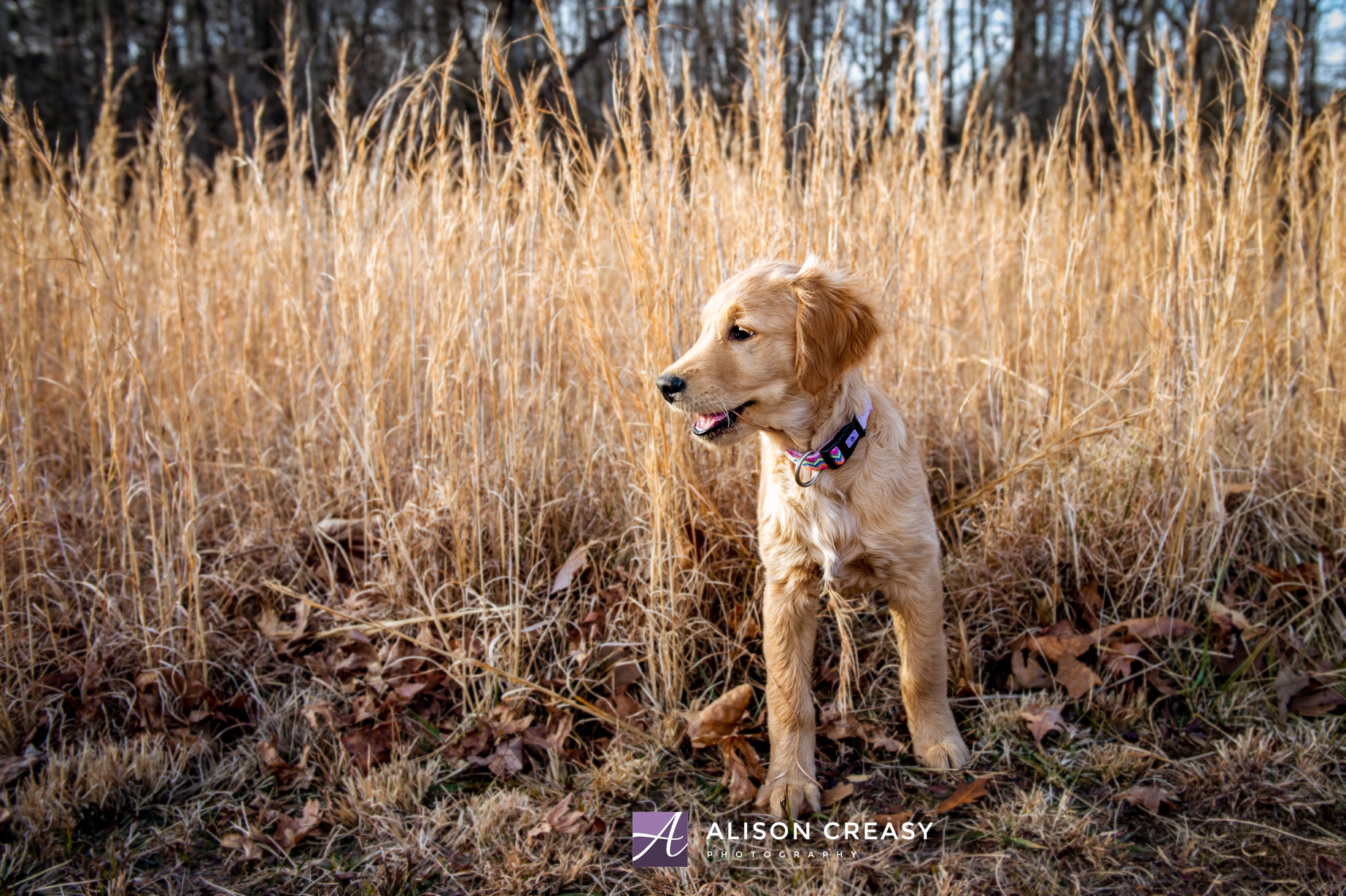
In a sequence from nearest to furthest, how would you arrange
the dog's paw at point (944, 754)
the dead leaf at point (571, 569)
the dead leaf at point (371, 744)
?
the dog's paw at point (944, 754)
the dead leaf at point (371, 744)
the dead leaf at point (571, 569)

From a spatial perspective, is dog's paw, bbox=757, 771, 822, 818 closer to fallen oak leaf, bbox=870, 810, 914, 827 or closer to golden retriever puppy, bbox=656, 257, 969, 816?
golden retriever puppy, bbox=656, 257, 969, 816

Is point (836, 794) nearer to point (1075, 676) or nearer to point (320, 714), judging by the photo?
point (1075, 676)

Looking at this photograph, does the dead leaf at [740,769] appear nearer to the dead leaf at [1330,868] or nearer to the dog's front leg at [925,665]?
the dog's front leg at [925,665]

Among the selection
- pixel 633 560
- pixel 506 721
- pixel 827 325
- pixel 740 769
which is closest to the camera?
pixel 827 325

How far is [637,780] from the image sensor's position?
189 centimetres

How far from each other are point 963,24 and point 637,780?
13052 millimetres

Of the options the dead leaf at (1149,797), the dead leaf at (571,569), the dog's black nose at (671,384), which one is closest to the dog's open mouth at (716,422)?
the dog's black nose at (671,384)

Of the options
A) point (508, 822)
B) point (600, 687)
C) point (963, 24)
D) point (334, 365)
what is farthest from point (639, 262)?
point (963, 24)

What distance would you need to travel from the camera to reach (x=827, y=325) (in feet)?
5.45

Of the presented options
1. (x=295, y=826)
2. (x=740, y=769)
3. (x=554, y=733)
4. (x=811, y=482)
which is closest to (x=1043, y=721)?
(x=740, y=769)

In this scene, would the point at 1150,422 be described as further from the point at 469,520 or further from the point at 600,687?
the point at 469,520

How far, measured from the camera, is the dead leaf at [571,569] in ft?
7.63

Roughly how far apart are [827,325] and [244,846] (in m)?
1.88

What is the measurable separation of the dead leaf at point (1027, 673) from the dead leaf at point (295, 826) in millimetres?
2007
